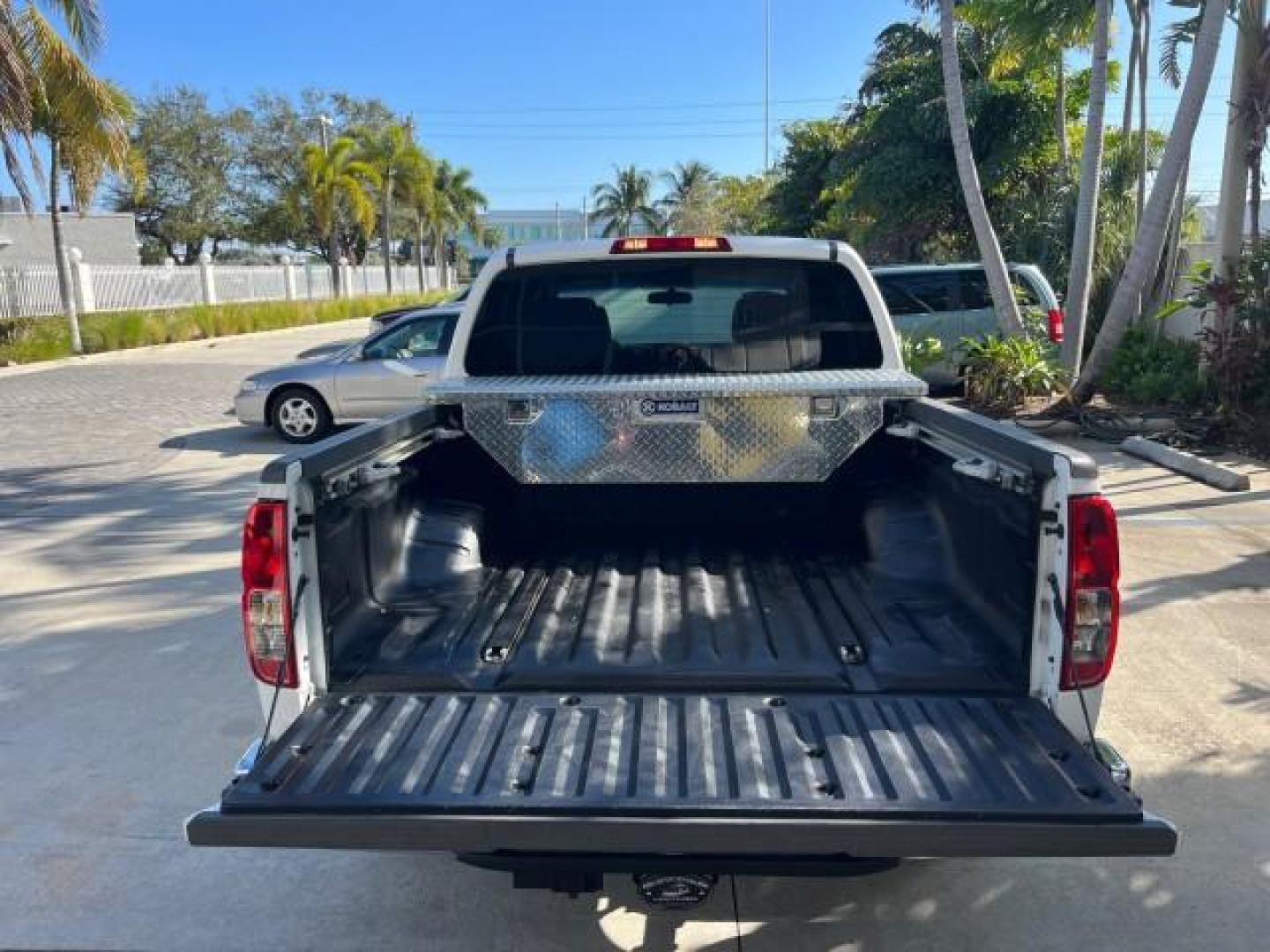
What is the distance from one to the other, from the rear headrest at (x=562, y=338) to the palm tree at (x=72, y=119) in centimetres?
1679

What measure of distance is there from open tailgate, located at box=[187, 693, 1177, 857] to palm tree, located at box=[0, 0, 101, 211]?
16.9 meters

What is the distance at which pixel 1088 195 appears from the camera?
12055 millimetres

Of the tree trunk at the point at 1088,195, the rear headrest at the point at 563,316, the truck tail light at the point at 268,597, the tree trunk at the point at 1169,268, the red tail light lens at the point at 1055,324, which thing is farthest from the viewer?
the tree trunk at the point at 1169,268

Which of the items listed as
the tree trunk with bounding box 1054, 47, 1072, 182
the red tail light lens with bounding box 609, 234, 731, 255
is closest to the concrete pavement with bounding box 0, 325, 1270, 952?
the red tail light lens with bounding box 609, 234, 731, 255

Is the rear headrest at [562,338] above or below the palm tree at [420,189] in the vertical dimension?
below

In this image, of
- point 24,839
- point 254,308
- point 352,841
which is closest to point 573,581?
point 352,841

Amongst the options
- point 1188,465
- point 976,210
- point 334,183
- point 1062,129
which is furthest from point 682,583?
point 334,183

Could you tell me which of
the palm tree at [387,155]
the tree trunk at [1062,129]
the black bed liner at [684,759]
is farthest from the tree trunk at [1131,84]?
the palm tree at [387,155]

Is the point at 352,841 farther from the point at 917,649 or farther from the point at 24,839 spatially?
the point at 24,839

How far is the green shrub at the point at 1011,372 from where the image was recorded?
1225 cm

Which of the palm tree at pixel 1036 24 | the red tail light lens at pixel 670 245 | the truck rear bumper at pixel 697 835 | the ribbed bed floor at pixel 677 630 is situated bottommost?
the truck rear bumper at pixel 697 835

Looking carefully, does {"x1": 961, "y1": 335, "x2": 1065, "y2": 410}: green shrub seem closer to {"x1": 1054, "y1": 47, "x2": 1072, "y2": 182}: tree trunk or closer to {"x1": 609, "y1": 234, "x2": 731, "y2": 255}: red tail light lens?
{"x1": 1054, "y1": 47, "x2": 1072, "y2": 182}: tree trunk

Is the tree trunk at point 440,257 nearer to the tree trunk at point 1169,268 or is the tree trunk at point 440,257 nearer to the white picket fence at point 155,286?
the white picket fence at point 155,286

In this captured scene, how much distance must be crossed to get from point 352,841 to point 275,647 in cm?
67
